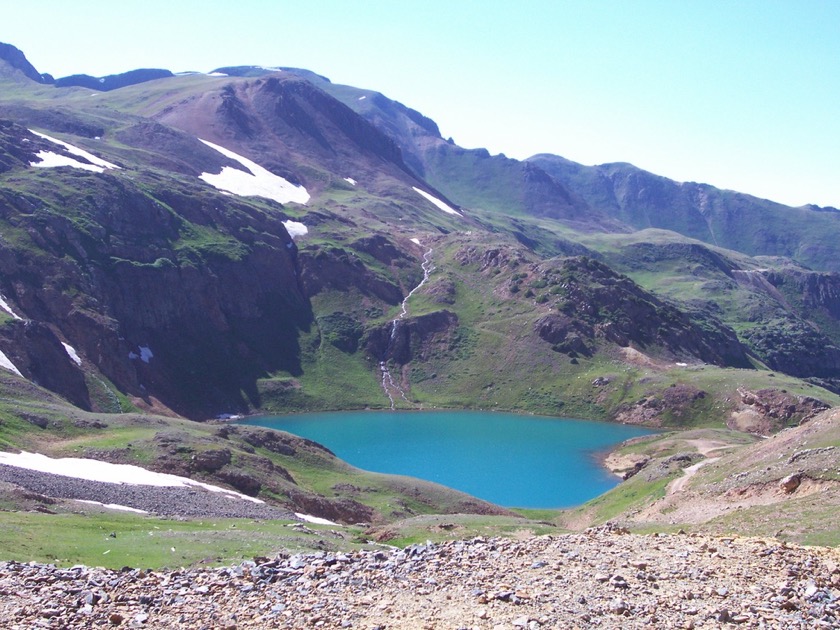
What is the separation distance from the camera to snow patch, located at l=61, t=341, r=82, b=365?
124750 millimetres

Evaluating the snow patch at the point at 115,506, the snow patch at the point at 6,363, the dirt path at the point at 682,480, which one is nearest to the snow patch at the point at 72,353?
the snow patch at the point at 6,363

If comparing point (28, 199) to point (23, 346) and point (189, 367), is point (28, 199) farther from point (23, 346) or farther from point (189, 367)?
point (23, 346)

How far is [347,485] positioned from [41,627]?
179ft

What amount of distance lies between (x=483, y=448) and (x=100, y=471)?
2817 inches

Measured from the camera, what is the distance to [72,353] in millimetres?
127250

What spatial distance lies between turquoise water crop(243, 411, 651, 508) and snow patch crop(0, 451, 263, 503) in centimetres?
4159

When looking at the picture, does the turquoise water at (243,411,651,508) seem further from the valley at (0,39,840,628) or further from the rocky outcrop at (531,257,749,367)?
the rocky outcrop at (531,257,749,367)

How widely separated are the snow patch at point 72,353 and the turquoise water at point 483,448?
30.3 metres

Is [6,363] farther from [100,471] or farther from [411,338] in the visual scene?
[411,338]

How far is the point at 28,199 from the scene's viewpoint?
157 metres

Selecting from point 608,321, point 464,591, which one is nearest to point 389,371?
point 608,321

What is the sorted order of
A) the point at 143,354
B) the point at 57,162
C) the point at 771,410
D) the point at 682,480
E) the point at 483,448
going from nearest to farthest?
the point at 682,480 < the point at 483,448 < the point at 771,410 < the point at 143,354 < the point at 57,162

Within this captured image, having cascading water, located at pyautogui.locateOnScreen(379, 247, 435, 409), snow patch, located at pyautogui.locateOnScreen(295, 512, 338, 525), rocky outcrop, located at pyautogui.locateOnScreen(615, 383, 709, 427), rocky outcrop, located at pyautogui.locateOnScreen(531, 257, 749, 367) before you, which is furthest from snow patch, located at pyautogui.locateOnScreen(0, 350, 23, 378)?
rocky outcrop, located at pyautogui.locateOnScreen(531, 257, 749, 367)

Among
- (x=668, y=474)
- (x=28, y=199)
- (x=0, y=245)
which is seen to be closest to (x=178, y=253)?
(x=28, y=199)
